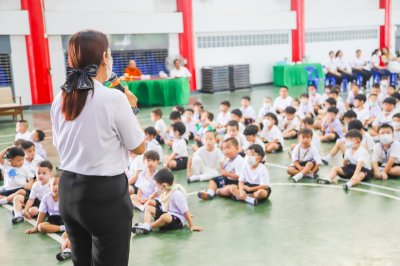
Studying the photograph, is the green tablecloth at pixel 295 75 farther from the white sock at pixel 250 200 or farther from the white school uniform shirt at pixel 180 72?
the white sock at pixel 250 200

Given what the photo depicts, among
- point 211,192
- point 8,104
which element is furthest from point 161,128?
point 8,104

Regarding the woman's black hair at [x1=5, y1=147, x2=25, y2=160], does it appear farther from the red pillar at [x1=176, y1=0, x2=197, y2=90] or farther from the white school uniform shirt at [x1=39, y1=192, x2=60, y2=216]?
the red pillar at [x1=176, y1=0, x2=197, y2=90]

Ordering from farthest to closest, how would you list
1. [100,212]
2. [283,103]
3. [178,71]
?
[178,71]
[283,103]
[100,212]

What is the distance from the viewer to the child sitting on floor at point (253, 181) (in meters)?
4.99

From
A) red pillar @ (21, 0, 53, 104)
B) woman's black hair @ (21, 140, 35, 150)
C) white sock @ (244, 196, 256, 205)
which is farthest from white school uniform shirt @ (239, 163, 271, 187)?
red pillar @ (21, 0, 53, 104)

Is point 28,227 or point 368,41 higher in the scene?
point 368,41

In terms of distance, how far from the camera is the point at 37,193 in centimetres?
482

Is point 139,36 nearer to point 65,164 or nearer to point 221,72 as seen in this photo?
point 221,72

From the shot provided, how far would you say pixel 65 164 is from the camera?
190 cm

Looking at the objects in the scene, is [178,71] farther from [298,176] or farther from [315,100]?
[298,176]

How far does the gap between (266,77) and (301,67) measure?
5.10 ft

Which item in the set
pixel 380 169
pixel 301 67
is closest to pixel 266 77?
pixel 301 67

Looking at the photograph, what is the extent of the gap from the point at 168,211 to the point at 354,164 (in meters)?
2.58

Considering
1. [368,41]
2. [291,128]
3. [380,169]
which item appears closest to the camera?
[380,169]
